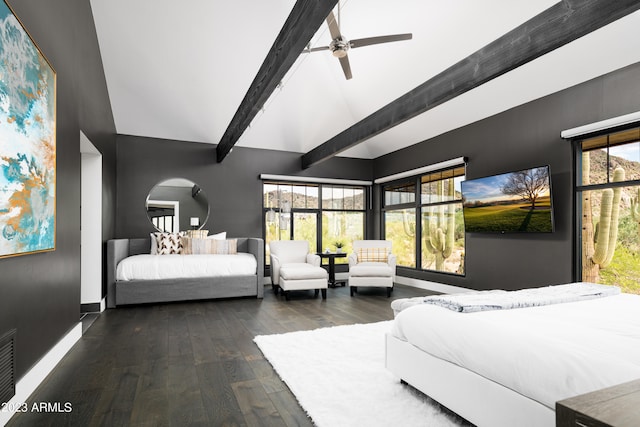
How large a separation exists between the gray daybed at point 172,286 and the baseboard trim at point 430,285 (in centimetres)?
284

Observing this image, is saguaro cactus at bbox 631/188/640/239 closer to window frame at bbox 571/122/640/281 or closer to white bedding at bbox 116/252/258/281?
window frame at bbox 571/122/640/281

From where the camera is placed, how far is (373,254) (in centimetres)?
636

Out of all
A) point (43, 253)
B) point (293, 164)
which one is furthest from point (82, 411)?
point (293, 164)

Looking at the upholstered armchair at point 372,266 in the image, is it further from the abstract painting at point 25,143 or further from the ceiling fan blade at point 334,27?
the abstract painting at point 25,143

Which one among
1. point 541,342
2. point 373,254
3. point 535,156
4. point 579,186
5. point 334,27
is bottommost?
point 373,254

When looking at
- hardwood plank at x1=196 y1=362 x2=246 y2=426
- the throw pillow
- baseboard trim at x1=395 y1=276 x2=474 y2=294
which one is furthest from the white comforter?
the throw pillow

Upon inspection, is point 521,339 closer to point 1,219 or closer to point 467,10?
point 1,219

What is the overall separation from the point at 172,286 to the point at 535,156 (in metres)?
5.10

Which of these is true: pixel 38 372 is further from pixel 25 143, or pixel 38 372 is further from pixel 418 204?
pixel 418 204

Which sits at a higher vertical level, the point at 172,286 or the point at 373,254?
the point at 373,254

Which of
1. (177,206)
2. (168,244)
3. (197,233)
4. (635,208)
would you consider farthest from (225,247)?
(635,208)

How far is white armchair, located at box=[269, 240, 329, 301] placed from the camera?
17.9 ft

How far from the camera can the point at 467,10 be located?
4.10 metres

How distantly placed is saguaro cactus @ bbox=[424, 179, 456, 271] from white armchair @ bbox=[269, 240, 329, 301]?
1988 mm
